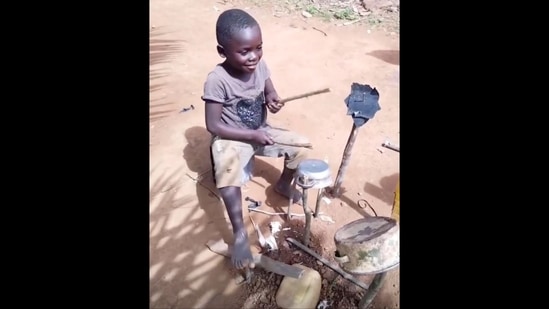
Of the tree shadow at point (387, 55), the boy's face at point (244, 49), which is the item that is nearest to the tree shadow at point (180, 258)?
the boy's face at point (244, 49)

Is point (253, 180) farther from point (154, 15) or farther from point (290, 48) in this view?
point (154, 15)

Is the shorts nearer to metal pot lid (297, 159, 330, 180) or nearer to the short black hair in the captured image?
metal pot lid (297, 159, 330, 180)

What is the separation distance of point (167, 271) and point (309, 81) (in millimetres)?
2805

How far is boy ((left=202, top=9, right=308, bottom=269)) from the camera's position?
2.28 m

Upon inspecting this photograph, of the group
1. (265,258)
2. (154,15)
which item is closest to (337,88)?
(265,258)

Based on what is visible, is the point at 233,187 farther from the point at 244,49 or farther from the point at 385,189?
the point at 385,189

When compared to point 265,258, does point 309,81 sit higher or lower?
higher

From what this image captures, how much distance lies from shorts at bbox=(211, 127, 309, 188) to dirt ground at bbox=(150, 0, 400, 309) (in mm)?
355

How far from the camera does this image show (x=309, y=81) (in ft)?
14.7

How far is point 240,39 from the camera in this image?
2.25 m

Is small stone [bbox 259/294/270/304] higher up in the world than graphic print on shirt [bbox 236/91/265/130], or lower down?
lower down

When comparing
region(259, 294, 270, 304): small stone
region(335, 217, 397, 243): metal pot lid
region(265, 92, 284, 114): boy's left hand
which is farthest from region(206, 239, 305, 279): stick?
region(265, 92, 284, 114): boy's left hand

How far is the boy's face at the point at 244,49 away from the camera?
2250mm

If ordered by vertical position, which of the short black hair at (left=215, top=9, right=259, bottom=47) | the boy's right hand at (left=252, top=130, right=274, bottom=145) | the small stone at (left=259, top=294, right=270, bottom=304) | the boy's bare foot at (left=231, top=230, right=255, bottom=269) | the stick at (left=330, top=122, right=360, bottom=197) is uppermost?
the short black hair at (left=215, top=9, right=259, bottom=47)
